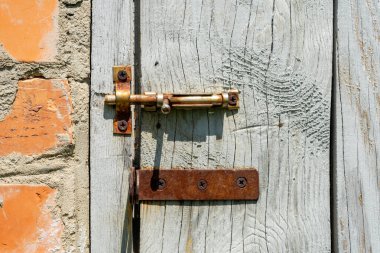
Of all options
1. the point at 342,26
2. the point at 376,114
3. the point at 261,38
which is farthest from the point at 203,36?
the point at 376,114

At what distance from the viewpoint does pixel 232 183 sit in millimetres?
1190

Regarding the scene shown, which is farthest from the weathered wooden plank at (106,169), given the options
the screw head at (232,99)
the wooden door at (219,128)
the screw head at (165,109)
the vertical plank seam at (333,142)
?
the vertical plank seam at (333,142)

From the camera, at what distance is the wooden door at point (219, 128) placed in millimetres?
1187

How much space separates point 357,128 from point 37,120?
0.68m

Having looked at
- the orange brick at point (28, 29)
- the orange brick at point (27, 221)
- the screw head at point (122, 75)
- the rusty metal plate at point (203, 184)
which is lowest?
the orange brick at point (27, 221)

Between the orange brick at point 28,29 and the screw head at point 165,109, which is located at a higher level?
the orange brick at point 28,29

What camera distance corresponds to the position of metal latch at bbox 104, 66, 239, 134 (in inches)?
45.0

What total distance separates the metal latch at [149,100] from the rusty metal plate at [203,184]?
0.42ft

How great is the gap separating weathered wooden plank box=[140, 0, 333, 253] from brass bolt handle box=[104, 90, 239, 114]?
30mm

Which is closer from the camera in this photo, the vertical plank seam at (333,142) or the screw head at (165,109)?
the screw head at (165,109)

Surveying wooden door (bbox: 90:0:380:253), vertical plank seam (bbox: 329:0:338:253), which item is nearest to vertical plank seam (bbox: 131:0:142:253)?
wooden door (bbox: 90:0:380:253)

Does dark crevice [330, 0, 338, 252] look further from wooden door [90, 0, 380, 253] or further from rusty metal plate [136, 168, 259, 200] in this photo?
rusty metal plate [136, 168, 259, 200]

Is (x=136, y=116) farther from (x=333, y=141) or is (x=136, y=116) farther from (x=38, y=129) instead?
(x=333, y=141)

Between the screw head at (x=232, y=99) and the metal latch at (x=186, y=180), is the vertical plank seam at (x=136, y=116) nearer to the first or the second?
the metal latch at (x=186, y=180)
